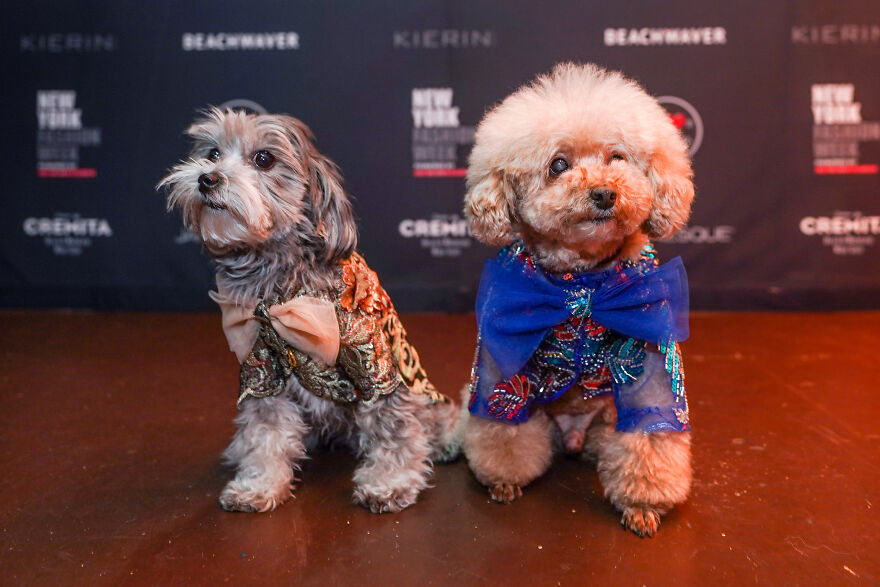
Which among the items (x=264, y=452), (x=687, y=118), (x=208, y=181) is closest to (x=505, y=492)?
(x=264, y=452)

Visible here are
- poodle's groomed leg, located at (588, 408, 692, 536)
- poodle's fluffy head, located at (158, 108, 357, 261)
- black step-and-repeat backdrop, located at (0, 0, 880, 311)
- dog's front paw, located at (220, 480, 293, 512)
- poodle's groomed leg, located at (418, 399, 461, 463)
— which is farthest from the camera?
black step-and-repeat backdrop, located at (0, 0, 880, 311)

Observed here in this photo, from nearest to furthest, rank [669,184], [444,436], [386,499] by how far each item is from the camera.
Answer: [669,184]
[386,499]
[444,436]

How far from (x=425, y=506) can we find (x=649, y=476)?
2.27 feet

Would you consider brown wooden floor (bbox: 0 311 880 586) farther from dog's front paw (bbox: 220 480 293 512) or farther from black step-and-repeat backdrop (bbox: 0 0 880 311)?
black step-and-repeat backdrop (bbox: 0 0 880 311)

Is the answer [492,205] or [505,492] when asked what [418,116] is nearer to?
[492,205]

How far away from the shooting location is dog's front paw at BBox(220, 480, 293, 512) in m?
2.34

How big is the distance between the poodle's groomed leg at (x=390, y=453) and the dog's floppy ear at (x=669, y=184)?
94cm

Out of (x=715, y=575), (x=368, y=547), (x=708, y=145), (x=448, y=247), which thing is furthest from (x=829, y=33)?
(x=368, y=547)

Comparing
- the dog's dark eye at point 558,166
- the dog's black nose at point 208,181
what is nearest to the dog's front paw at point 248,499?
the dog's black nose at point 208,181

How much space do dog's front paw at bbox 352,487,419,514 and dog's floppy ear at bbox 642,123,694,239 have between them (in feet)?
3.64

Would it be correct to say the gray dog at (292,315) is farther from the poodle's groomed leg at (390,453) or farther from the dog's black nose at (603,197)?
the dog's black nose at (603,197)

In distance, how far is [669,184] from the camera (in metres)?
2.11

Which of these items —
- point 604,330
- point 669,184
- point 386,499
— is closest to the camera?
point 669,184

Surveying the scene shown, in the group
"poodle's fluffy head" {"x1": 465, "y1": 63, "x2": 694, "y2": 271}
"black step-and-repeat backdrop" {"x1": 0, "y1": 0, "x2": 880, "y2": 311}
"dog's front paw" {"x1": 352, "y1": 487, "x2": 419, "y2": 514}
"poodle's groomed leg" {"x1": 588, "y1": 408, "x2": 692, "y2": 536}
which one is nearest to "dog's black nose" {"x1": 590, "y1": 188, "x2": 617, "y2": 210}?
"poodle's fluffy head" {"x1": 465, "y1": 63, "x2": 694, "y2": 271}
